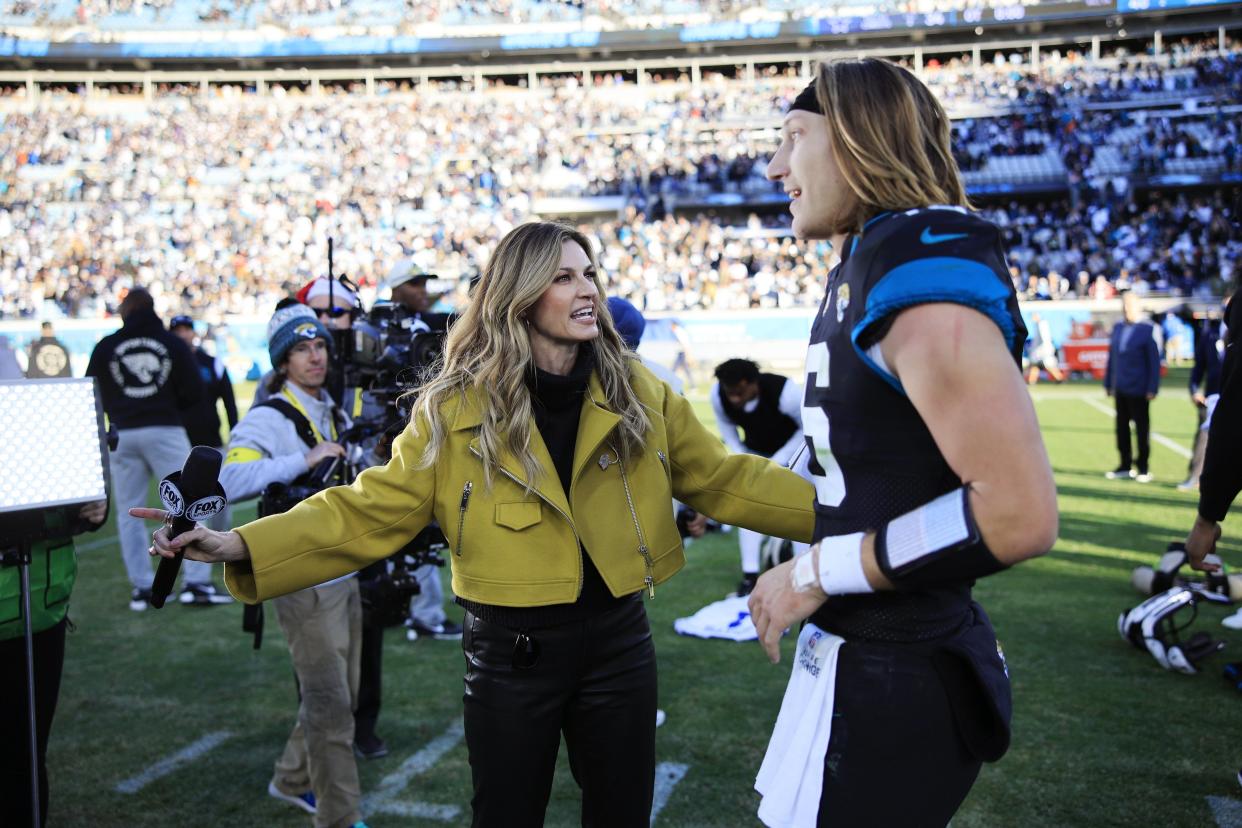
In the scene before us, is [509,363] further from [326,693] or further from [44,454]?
[326,693]

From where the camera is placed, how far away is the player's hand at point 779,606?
1.66 meters

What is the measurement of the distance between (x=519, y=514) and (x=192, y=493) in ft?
2.38

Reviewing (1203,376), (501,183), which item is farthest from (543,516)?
(501,183)

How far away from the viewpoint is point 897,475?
1672mm

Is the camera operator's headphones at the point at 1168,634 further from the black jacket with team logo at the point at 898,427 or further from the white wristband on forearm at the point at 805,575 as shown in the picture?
the white wristband on forearm at the point at 805,575

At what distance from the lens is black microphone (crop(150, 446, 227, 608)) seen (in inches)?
82.3

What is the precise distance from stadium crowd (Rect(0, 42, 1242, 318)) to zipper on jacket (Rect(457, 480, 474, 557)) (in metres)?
24.5

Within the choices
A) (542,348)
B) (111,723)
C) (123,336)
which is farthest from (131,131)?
(542,348)

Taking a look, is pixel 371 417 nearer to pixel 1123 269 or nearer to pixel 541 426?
pixel 541 426

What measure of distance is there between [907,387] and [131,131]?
150 ft

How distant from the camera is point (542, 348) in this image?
2.66 metres

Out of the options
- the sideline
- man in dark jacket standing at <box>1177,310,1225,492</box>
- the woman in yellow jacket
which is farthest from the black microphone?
man in dark jacket standing at <box>1177,310,1225,492</box>

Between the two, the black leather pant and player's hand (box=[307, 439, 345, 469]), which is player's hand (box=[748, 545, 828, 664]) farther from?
player's hand (box=[307, 439, 345, 469])

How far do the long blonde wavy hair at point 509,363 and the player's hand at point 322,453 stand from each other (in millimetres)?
1388
